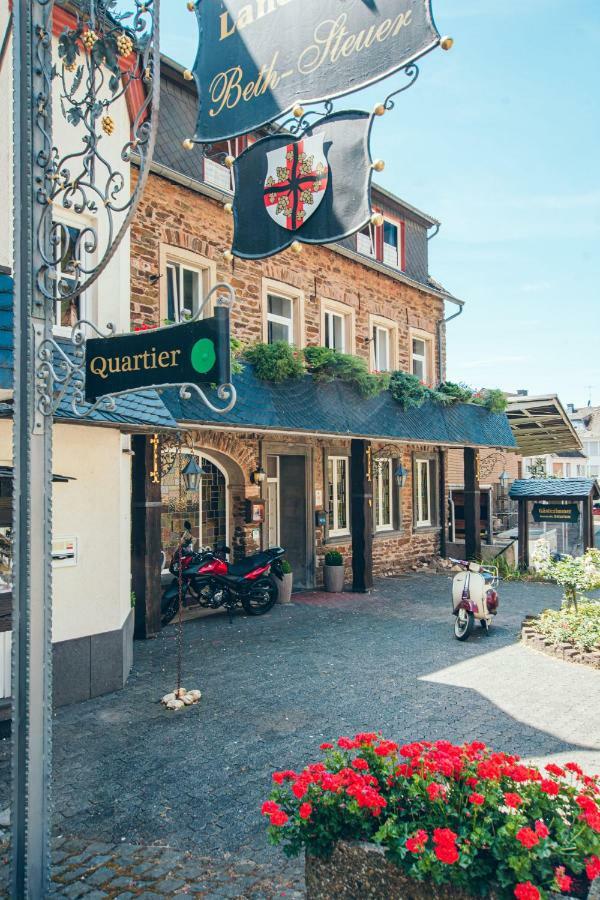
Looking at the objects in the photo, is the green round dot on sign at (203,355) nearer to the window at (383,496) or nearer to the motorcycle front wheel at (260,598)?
the motorcycle front wheel at (260,598)

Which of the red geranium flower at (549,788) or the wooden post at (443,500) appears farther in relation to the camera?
the wooden post at (443,500)

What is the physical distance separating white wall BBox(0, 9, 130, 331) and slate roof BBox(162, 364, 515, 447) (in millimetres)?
1508

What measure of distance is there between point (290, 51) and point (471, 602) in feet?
24.4

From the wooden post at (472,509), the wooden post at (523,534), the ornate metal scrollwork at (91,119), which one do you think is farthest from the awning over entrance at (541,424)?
the ornate metal scrollwork at (91,119)

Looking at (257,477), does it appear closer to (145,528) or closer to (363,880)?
(145,528)

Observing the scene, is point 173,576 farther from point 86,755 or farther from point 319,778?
point 319,778

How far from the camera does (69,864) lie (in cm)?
386

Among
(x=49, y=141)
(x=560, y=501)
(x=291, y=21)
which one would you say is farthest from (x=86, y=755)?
(x=560, y=501)

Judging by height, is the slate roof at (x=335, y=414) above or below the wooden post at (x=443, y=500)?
above

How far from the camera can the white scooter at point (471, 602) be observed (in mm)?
9289

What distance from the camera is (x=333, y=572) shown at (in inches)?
526

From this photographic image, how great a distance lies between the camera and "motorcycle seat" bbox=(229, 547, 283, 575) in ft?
35.9

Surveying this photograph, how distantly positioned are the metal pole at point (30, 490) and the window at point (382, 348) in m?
12.3

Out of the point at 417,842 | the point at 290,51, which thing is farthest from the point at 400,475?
the point at 417,842
